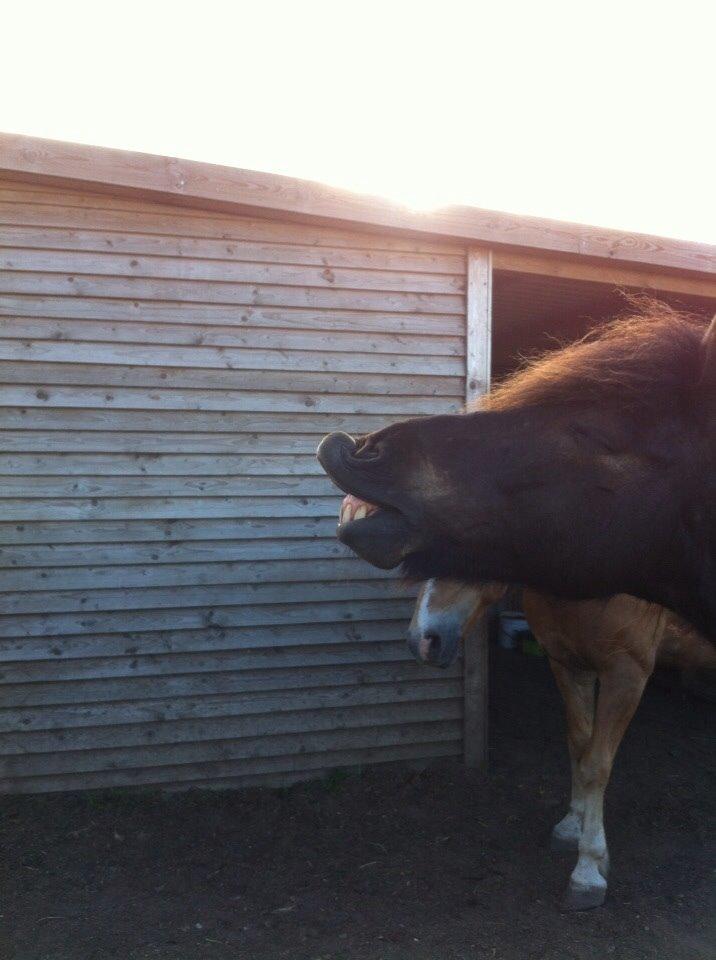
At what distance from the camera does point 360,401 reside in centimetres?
498

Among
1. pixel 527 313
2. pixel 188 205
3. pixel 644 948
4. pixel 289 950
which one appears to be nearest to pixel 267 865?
pixel 289 950

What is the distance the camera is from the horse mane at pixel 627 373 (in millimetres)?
1970

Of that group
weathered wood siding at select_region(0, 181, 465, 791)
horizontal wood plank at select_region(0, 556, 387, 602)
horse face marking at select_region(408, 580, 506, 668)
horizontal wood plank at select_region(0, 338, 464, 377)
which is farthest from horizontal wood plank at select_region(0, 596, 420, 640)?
horizontal wood plank at select_region(0, 338, 464, 377)

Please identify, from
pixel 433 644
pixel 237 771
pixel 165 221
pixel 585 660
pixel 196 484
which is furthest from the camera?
pixel 237 771

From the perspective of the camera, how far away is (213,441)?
15.6ft

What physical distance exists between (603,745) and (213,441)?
267 cm

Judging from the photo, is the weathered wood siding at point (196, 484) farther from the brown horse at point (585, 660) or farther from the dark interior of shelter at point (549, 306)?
the dark interior of shelter at point (549, 306)

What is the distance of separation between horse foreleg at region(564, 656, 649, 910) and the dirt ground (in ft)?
0.76

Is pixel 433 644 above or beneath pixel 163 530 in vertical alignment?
beneath

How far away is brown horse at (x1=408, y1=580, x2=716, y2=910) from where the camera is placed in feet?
12.8

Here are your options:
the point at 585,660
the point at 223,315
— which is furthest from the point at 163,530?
the point at 585,660

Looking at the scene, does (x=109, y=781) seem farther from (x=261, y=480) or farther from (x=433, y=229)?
(x=433, y=229)

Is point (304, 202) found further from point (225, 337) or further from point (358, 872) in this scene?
point (358, 872)

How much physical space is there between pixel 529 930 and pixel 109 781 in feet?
8.07
